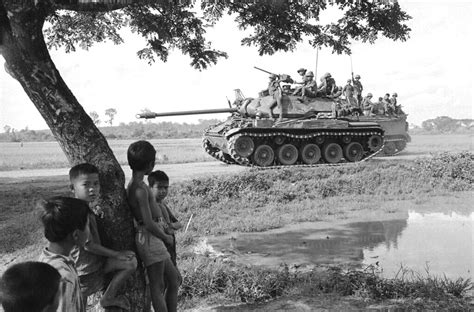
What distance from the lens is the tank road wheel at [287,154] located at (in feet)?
57.3

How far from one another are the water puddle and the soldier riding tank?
880cm

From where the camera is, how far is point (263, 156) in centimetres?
1722

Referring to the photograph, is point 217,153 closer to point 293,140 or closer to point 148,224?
point 293,140

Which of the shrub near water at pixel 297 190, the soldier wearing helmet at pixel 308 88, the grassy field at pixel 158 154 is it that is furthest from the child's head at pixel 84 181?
the grassy field at pixel 158 154

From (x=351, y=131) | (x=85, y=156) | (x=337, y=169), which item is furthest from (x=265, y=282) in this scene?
(x=351, y=131)

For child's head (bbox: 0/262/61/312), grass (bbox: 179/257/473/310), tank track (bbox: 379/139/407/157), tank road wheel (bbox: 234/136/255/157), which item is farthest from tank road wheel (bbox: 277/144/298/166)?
child's head (bbox: 0/262/61/312)

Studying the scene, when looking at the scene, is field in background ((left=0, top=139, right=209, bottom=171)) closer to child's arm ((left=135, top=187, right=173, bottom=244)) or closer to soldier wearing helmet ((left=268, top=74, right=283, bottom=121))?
soldier wearing helmet ((left=268, top=74, right=283, bottom=121))

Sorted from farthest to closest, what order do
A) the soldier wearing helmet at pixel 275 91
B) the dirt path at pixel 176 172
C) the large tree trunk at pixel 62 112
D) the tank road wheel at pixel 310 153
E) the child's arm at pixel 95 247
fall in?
1. the soldier wearing helmet at pixel 275 91
2. the tank road wheel at pixel 310 153
3. the dirt path at pixel 176 172
4. the large tree trunk at pixel 62 112
5. the child's arm at pixel 95 247

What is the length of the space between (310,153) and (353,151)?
202 centimetres

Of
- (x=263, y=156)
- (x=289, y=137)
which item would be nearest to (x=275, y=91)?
(x=289, y=137)

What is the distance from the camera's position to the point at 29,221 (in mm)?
7777

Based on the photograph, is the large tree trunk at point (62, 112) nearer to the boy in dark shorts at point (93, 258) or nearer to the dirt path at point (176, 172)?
the boy in dark shorts at point (93, 258)

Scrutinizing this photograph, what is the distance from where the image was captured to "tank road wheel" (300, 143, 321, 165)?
1789 cm

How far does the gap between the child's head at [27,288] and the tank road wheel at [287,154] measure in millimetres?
15665
